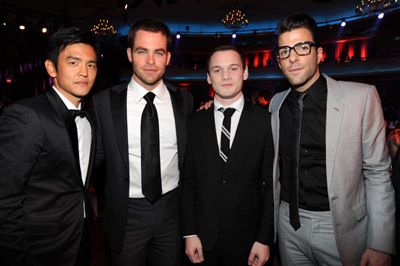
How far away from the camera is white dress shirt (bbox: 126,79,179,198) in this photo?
72.1 inches

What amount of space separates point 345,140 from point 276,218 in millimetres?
718

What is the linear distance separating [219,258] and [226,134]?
869 mm

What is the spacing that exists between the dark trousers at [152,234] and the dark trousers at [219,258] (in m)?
0.29

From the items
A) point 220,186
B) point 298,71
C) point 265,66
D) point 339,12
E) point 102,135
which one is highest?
point 339,12

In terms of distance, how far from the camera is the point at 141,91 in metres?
1.91

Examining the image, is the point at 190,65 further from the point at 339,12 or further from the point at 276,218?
the point at 276,218

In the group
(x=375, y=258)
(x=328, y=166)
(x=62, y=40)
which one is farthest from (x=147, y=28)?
(x=375, y=258)

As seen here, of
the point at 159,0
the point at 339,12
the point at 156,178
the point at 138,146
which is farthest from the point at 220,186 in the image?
the point at 339,12

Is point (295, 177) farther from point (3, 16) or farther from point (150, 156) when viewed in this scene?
point (3, 16)

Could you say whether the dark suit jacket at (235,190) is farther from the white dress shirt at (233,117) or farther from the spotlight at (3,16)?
the spotlight at (3,16)

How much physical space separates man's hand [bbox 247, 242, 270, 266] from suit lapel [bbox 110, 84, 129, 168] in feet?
3.44

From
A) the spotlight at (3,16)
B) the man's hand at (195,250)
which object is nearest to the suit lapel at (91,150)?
the man's hand at (195,250)

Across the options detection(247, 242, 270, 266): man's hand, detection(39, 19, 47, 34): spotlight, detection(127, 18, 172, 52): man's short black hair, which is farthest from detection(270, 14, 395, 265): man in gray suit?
detection(39, 19, 47, 34): spotlight

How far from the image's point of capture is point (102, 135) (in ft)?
6.14
